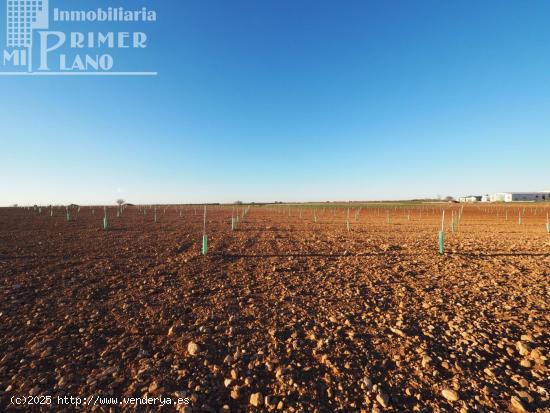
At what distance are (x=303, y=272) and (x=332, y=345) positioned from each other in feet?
14.6

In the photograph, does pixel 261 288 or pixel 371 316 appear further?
pixel 261 288

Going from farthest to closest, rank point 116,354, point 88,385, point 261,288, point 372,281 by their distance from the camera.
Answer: point 372,281 < point 261,288 < point 116,354 < point 88,385

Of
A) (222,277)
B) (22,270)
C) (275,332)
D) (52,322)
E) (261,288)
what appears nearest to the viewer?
(275,332)

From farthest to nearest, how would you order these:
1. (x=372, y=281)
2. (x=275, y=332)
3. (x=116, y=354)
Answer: (x=372, y=281), (x=275, y=332), (x=116, y=354)

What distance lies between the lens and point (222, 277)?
7.98 metres

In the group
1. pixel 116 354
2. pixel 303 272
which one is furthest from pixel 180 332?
pixel 303 272

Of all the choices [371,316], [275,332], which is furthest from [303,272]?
[275,332]

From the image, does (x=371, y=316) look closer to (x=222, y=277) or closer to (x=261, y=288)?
(x=261, y=288)

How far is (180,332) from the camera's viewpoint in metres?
4.52

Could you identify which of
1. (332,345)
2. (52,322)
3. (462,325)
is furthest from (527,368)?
(52,322)

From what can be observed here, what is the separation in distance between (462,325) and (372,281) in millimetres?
2855

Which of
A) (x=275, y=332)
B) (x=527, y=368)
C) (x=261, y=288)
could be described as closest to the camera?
(x=527, y=368)

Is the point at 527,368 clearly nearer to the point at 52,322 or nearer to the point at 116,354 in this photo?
the point at 116,354

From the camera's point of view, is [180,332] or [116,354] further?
[180,332]
